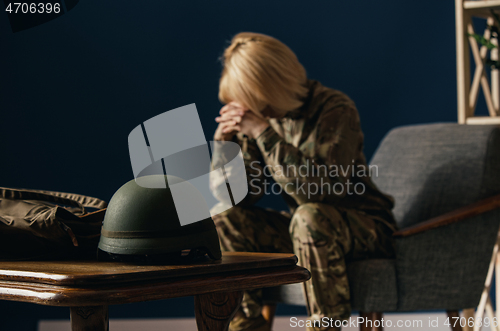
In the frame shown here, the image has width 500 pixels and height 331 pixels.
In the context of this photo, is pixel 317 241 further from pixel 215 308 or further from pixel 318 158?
pixel 215 308

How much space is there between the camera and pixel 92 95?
2148 mm

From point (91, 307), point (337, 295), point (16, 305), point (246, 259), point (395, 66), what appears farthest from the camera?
point (395, 66)

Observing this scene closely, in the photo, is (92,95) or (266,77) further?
(92,95)

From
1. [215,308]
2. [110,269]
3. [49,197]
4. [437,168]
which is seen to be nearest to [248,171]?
[437,168]

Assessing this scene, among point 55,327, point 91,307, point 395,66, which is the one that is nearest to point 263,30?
point 395,66

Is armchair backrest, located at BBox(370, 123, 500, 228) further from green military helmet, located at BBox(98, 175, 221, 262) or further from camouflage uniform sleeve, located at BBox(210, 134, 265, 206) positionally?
green military helmet, located at BBox(98, 175, 221, 262)

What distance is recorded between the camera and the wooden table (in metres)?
0.56

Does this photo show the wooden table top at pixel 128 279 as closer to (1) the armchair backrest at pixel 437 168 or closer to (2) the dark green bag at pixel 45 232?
(2) the dark green bag at pixel 45 232

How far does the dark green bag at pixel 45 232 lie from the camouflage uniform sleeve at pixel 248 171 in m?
0.70

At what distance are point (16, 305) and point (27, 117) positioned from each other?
2.48ft

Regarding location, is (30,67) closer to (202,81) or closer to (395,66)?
(202,81)

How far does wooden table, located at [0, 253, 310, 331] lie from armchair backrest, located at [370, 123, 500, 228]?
89 centimetres

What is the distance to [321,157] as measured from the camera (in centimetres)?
134

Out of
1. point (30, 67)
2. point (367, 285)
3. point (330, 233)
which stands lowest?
point (367, 285)
